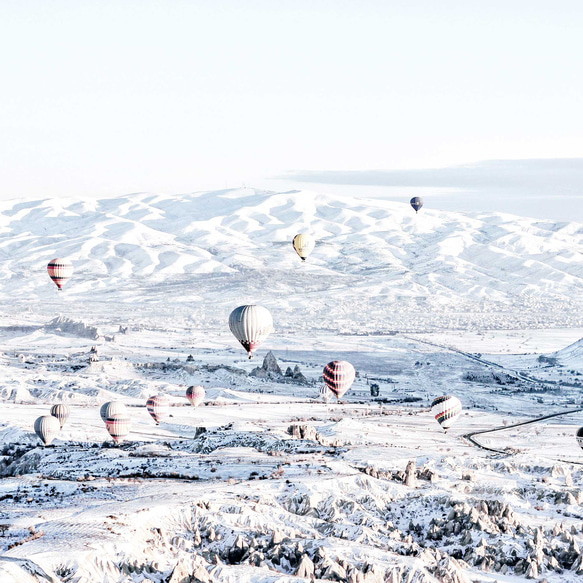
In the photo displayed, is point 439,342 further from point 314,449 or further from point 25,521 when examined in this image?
point 25,521

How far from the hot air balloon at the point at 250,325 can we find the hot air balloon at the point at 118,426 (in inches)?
393

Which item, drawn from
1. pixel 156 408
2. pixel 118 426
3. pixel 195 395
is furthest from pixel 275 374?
pixel 118 426

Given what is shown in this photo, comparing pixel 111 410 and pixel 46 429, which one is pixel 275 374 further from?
pixel 46 429

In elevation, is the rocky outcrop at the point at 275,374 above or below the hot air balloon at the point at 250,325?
below

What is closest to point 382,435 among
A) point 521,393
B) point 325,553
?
point 325,553

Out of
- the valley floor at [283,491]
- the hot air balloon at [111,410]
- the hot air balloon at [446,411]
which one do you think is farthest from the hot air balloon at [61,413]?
the hot air balloon at [446,411]

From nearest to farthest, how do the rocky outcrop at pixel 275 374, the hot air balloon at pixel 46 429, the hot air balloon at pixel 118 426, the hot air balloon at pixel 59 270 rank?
the hot air balloon at pixel 46 429 < the hot air balloon at pixel 118 426 < the hot air balloon at pixel 59 270 < the rocky outcrop at pixel 275 374

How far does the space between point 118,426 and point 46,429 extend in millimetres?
4937

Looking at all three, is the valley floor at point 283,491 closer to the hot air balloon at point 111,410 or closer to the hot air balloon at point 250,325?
the hot air balloon at point 111,410

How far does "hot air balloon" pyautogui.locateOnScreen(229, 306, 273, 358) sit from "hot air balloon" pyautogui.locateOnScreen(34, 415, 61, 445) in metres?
14.3

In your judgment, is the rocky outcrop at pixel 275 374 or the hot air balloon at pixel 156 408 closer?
the hot air balloon at pixel 156 408

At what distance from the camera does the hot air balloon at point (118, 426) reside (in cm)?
7081

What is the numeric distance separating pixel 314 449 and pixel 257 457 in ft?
16.0

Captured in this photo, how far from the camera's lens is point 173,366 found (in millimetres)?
123562
